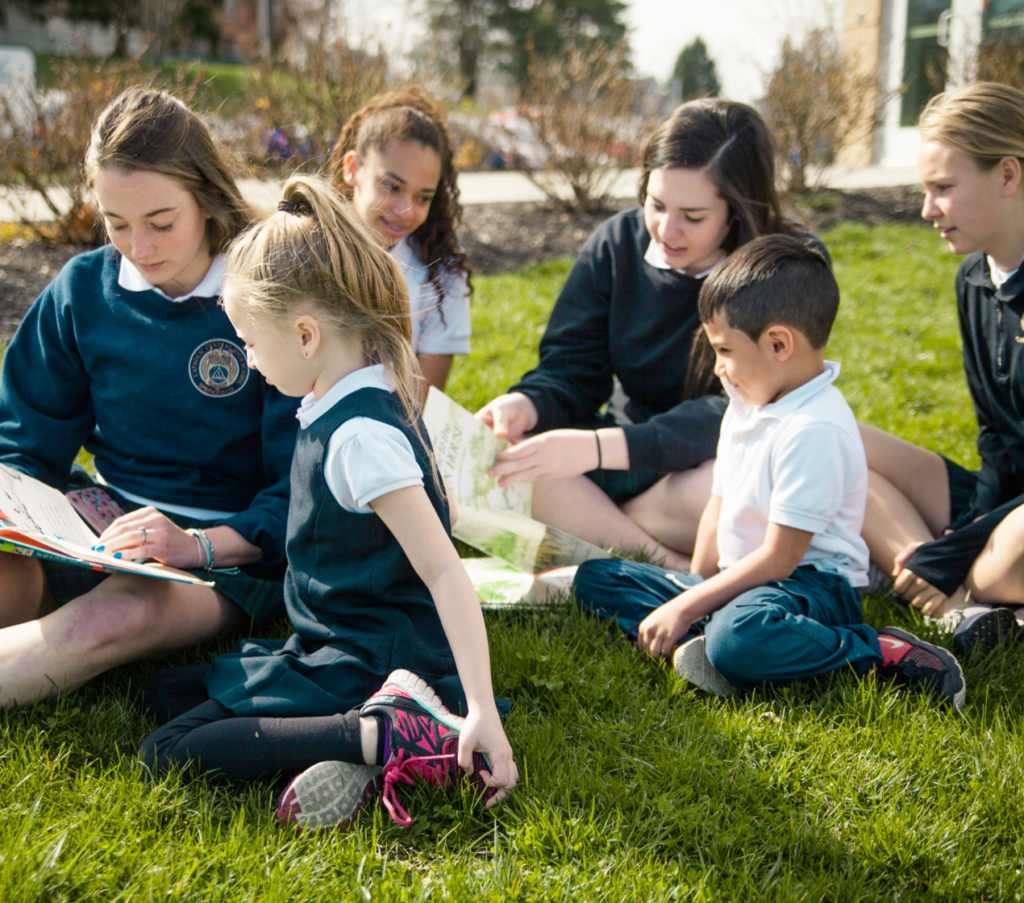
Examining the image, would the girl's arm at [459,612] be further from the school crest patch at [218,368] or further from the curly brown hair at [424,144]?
the curly brown hair at [424,144]

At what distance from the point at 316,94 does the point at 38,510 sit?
5.68m

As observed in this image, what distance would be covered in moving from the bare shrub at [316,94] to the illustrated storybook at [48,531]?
4835mm

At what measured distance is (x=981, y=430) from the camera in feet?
9.38

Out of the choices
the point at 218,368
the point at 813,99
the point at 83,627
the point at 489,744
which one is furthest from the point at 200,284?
the point at 813,99

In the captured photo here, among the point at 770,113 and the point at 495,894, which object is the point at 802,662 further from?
the point at 770,113

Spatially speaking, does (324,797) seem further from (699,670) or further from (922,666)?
(922,666)

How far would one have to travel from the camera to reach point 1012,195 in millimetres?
2537

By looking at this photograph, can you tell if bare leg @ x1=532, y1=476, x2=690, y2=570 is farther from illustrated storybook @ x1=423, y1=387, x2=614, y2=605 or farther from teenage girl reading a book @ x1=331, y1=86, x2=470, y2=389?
teenage girl reading a book @ x1=331, y1=86, x2=470, y2=389

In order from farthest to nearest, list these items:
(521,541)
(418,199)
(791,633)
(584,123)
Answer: (584,123) < (418,199) < (521,541) < (791,633)

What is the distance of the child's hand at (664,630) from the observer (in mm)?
2186

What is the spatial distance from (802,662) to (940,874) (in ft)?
1.81

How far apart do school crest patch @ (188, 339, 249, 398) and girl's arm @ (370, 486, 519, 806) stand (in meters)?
0.79

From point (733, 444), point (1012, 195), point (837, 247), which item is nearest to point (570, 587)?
point (733, 444)

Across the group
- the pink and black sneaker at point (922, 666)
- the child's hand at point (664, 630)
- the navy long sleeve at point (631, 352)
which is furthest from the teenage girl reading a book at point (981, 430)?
the child's hand at point (664, 630)
